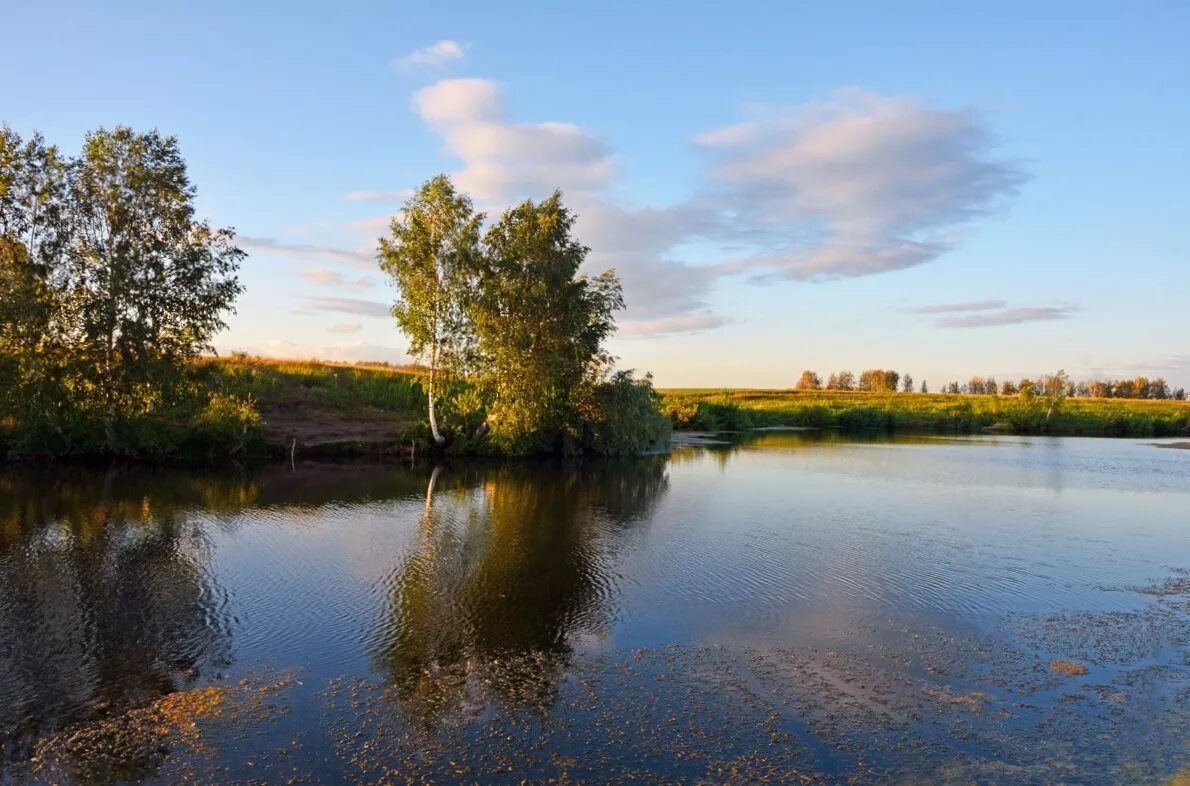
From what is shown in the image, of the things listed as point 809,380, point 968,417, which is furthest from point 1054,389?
point 809,380

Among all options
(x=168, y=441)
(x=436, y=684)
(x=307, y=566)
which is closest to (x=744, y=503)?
(x=307, y=566)

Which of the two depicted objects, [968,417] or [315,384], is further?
[968,417]

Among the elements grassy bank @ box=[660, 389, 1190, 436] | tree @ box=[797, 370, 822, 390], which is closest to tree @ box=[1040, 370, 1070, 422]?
grassy bank @ box=[660, 389, 1190, 436]

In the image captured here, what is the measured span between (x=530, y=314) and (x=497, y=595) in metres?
25.3

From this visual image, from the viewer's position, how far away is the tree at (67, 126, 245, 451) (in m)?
31.3

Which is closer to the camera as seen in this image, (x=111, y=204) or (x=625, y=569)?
(x=625, y=569)

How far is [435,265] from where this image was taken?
38.2m

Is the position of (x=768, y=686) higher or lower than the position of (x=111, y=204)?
lower

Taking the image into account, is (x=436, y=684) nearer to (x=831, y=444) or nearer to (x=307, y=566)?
(x=307, y=566)

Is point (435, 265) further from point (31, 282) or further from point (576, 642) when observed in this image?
point (576, 642)

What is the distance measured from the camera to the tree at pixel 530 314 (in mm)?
38656

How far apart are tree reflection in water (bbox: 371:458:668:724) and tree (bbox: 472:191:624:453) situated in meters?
9.62

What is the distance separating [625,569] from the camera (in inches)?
717

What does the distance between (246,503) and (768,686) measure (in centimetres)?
2078
